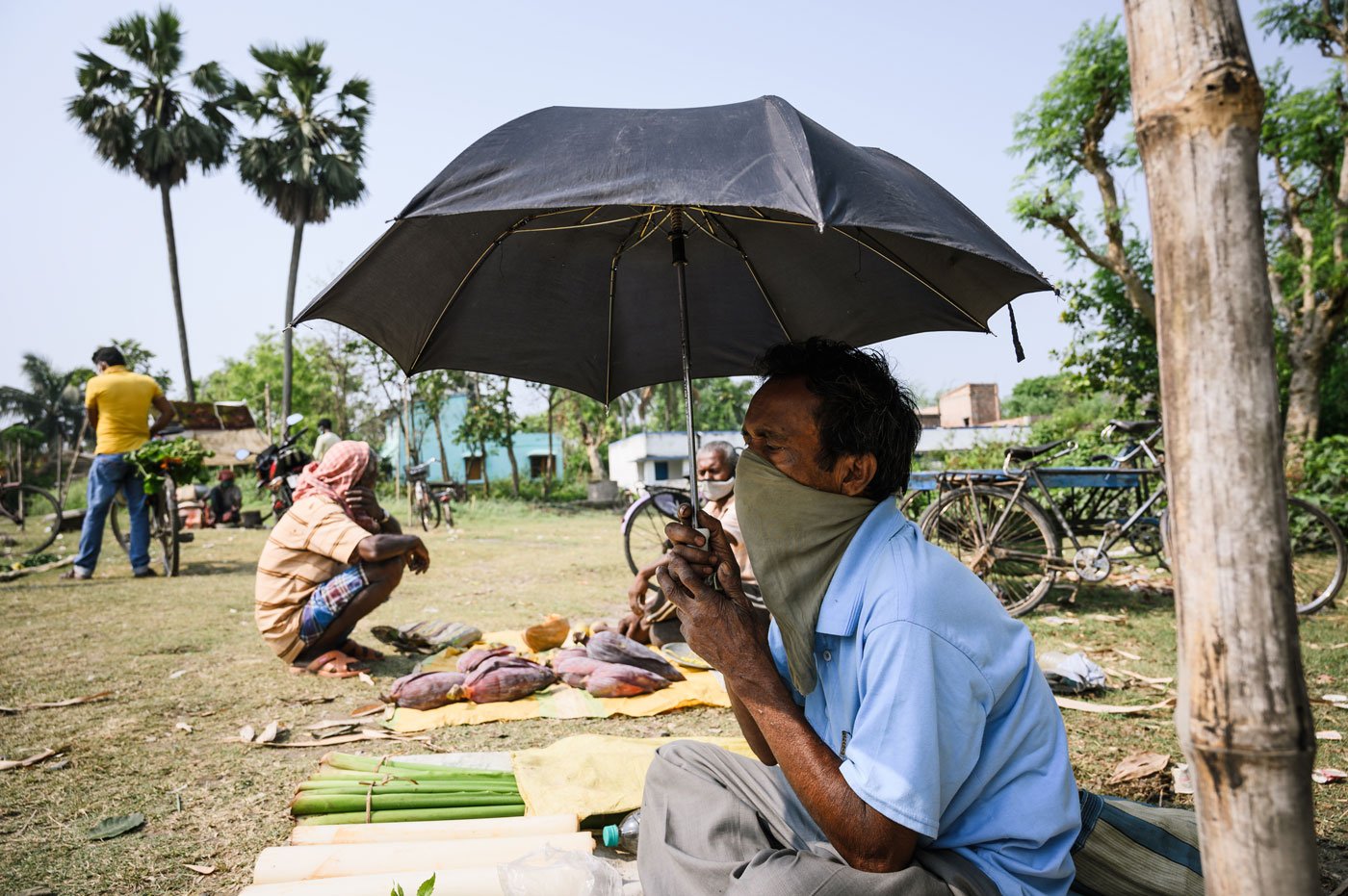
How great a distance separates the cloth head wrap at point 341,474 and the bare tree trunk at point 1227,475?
16.0ft

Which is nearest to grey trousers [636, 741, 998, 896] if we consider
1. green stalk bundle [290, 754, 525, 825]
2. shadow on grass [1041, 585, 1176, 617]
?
green stalk bundle [290, 754, 525, 825]

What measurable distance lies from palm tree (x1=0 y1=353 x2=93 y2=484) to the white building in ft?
100.0

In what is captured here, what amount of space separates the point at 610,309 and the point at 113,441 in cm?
771

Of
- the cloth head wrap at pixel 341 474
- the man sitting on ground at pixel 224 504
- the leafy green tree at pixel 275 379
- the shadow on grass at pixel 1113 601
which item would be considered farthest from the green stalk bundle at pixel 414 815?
the leafy green tree at pixel 275 379

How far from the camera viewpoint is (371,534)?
5.06m

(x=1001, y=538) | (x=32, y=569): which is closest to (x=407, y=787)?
(x=1001, y=538)

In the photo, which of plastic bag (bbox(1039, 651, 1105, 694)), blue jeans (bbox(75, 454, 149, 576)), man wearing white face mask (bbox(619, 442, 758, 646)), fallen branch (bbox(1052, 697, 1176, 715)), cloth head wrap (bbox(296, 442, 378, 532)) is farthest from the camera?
blue jeans (bbox(75, 454, 149, 576))

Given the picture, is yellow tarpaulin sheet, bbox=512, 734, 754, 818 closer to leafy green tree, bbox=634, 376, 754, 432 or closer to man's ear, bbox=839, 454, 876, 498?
man's ear, bbox=839, 454, 876, 498

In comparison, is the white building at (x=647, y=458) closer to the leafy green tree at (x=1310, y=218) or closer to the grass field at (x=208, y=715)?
the leafy green tree at (x=1310, y=218)

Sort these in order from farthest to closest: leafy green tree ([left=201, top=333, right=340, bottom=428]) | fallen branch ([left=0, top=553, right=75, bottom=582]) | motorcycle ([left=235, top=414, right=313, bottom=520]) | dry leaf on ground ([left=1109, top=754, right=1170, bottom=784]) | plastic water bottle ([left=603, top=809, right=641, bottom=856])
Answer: leafy green tree ([left=201, top=333, right=340, bottom=428])
motorcycle ([left=235, top=414, right=313, bottom=520])
fallen branch ([left=0, top=553, right=75, bottom=582])
dry leaf on ground ([left=1109, top=754, right=1170, bottom=784])
plastic water bottle ([left=603, top=809, right=641, bottom=856])

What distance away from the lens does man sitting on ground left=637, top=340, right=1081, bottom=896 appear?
1.52 metres

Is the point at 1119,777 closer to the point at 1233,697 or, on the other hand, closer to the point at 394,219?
the point at 1233,697

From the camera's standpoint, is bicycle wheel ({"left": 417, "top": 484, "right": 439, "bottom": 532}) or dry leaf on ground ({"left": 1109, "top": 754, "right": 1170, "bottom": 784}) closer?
dry leaf on ground ({"left": 1109, "top": 754, "right": 1170, "bottom": 784})

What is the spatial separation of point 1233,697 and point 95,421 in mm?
10094
